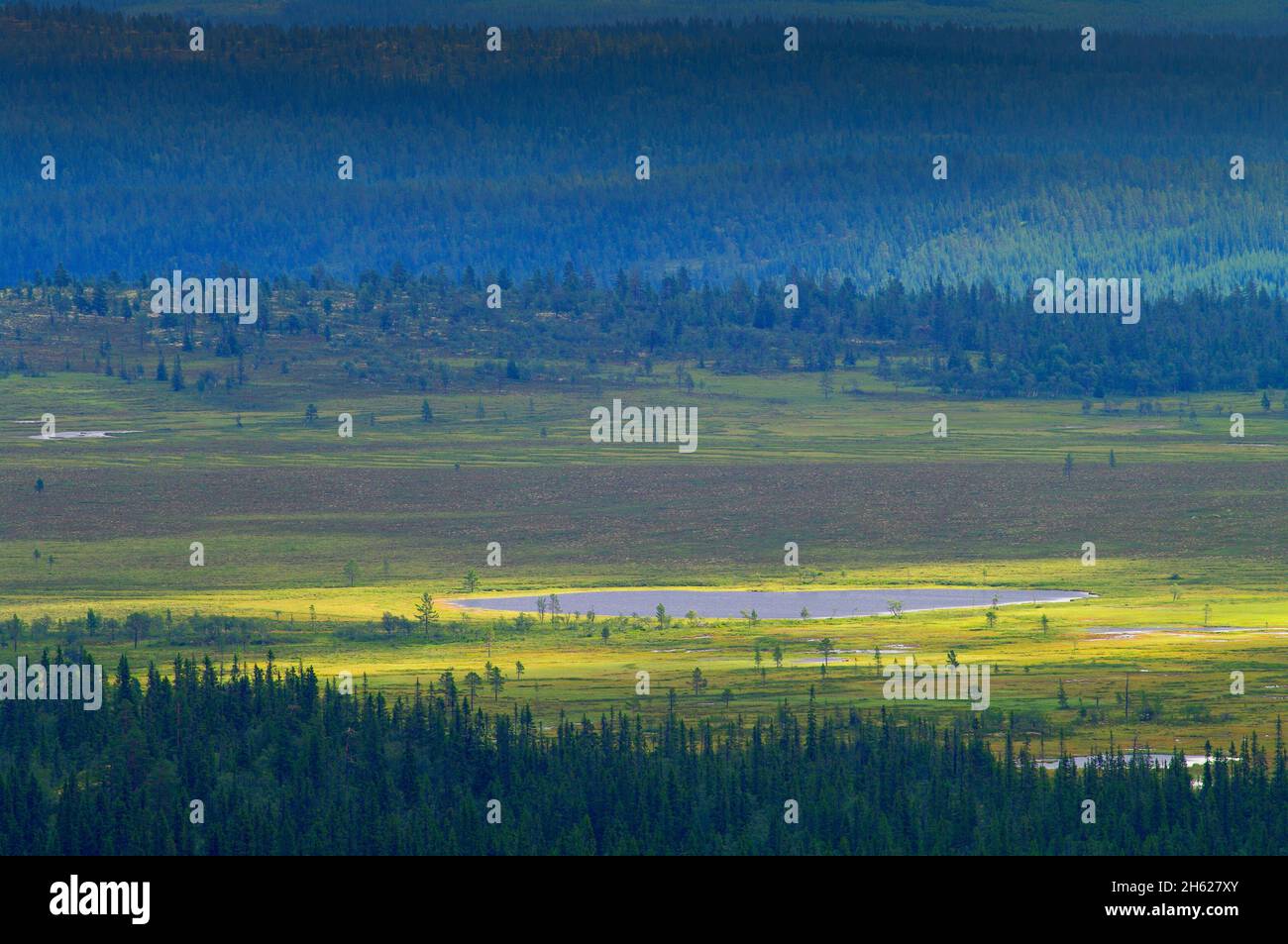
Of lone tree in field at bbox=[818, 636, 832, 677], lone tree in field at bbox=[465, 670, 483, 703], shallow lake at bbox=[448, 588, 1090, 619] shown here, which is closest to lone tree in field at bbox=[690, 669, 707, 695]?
lone tree in field at bbox=[818, 636, 832, 677]

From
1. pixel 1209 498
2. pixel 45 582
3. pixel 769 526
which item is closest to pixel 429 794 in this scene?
pixel 45 582

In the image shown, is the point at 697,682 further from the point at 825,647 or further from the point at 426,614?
the point at 426,614

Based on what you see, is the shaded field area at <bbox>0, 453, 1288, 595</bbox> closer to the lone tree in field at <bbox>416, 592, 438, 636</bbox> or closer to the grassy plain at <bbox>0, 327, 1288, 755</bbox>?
the grassy plain at <bbox>0, 327, 1288, 755</bbox>

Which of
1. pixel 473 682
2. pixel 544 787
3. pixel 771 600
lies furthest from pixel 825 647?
pixel 544 787

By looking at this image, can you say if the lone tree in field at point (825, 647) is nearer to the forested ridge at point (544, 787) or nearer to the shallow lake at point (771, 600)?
the shallow lake at point (771, 600)

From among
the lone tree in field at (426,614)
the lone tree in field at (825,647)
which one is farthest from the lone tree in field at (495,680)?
the lone tree in field at (426,614)
